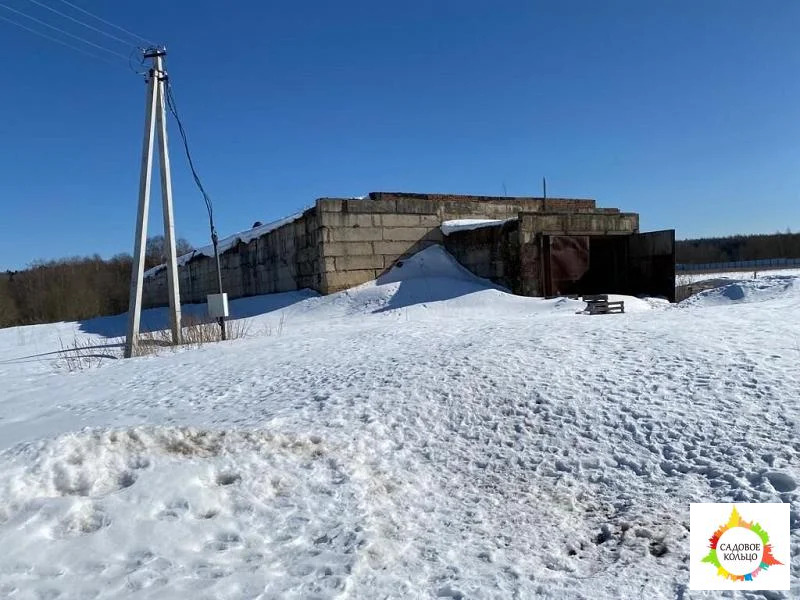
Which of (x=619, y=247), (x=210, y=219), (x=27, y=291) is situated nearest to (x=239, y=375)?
(x=210, y=219)

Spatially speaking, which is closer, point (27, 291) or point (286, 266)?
point (286, 266)

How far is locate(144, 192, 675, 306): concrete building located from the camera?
15047 mm

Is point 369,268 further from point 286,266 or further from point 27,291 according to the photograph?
point 27,291

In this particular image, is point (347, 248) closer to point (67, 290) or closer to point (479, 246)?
point (479, 246)

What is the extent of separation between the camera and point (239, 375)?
6.67 metres

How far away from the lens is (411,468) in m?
3.96

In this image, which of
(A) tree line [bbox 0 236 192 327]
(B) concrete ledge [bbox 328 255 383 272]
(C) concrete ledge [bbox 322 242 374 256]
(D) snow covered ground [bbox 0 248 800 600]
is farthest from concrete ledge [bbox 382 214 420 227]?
(A) tree line [bbox 0 236 192 327]

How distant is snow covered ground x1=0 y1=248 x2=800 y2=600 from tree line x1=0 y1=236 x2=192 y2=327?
3297 cm

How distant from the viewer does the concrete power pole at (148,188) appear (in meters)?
10.2

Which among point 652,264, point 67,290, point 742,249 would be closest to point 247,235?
point 652,264

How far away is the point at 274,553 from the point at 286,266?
15109mm

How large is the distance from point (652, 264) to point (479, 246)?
5.01m

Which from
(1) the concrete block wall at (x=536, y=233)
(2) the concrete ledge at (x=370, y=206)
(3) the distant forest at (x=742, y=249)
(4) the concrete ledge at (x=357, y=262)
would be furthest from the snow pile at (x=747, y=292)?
(3) the distant forest at (x=742, y=249)

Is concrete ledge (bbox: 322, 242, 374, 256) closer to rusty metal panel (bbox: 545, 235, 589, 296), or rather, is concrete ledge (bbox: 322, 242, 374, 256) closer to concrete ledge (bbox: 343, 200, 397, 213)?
concrete ledge (bbox: 343, 200, 397, 213)
